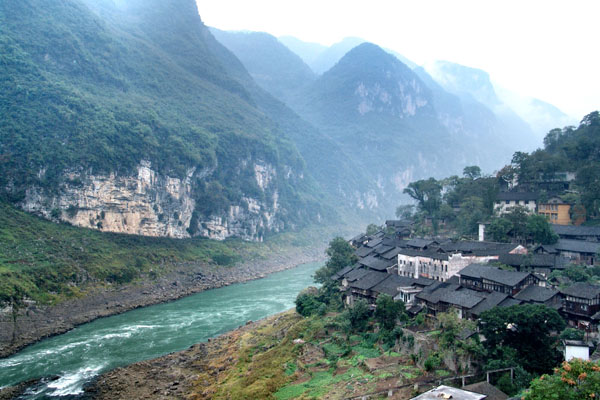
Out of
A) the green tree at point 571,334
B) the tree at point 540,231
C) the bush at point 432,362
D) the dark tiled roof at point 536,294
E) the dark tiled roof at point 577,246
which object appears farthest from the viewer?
the tree at point 540,231

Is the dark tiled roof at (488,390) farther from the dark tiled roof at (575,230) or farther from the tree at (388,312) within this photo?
the dark tiled roof at (575,230)

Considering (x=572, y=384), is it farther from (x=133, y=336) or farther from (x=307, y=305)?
(x=133, y=336)

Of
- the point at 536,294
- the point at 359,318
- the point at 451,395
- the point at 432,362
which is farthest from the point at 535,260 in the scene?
the point at 451,395

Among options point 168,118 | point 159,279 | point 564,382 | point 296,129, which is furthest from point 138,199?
point 296,129

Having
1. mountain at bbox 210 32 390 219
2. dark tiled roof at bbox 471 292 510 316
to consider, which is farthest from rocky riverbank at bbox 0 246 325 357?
mountain at bbox 210 32 390 219

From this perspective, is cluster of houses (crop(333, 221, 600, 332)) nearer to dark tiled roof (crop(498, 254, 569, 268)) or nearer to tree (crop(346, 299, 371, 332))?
dark tiled roof (crop(498, 254, 569, 268))

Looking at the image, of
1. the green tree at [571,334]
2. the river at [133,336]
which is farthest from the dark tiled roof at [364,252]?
the green tree at [571,334]
